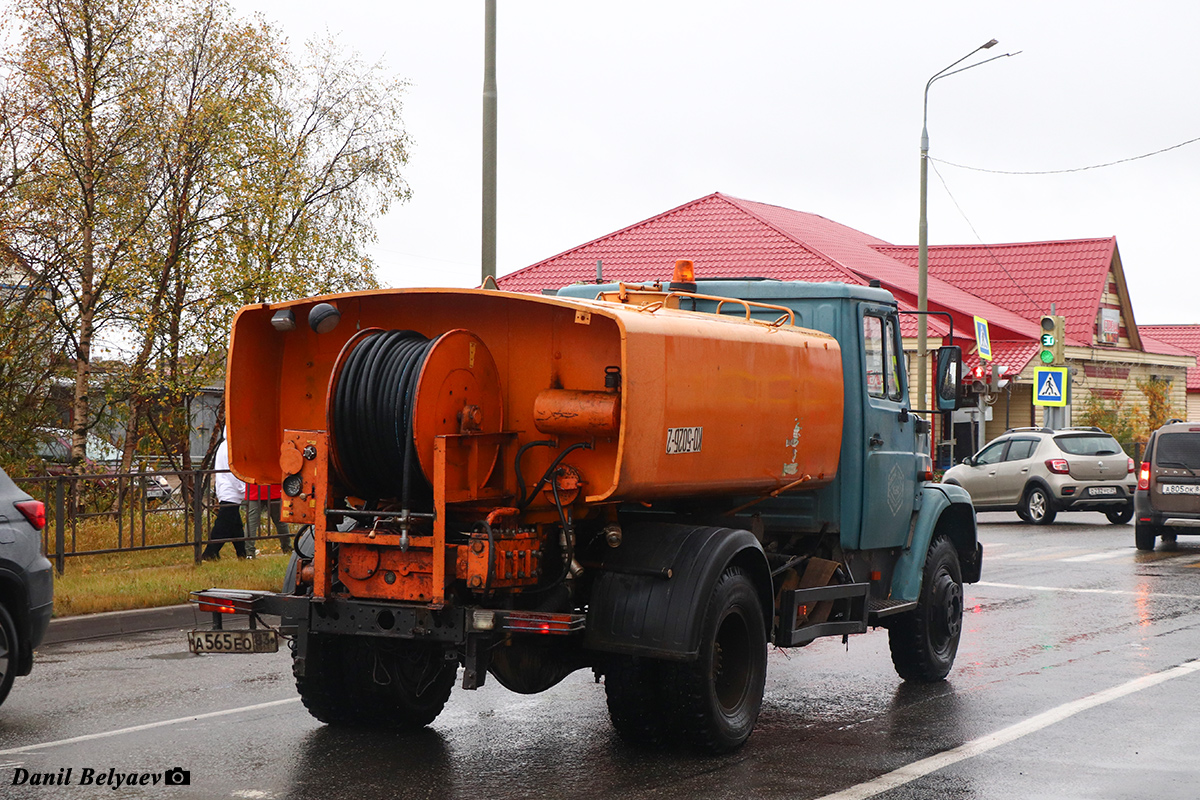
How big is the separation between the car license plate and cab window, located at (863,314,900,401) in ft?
12.7

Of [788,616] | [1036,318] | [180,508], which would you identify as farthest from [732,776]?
[1036,318]

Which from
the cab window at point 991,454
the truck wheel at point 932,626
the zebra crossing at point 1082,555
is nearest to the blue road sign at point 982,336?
Answer: the cab window at point 991,454

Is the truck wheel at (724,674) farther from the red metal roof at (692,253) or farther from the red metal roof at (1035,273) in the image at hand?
the red metal roof at (1035,273)

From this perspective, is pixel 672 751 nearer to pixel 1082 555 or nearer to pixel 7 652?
pixel 7 652

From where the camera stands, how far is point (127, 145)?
21.0 m

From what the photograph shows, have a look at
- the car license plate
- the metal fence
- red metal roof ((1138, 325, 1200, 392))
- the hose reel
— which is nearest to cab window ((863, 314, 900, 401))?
the hose reel

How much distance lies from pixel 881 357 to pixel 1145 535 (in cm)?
1248

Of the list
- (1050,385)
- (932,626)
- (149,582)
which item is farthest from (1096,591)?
(1050,385)

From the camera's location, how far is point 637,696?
6785 millimetres

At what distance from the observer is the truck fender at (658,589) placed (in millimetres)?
6426

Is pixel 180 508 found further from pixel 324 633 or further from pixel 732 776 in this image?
pixel 732 776

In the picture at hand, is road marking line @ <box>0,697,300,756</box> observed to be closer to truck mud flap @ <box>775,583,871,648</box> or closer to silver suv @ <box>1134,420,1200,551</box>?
truck mud flap @ <box>775,583,871,648</box>

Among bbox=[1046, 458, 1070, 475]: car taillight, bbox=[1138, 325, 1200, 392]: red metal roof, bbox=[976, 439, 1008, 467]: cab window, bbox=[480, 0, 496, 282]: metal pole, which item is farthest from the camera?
bbox=[1138, 325, 1200, 392]: red metal roof

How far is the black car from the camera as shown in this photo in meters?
7.94
